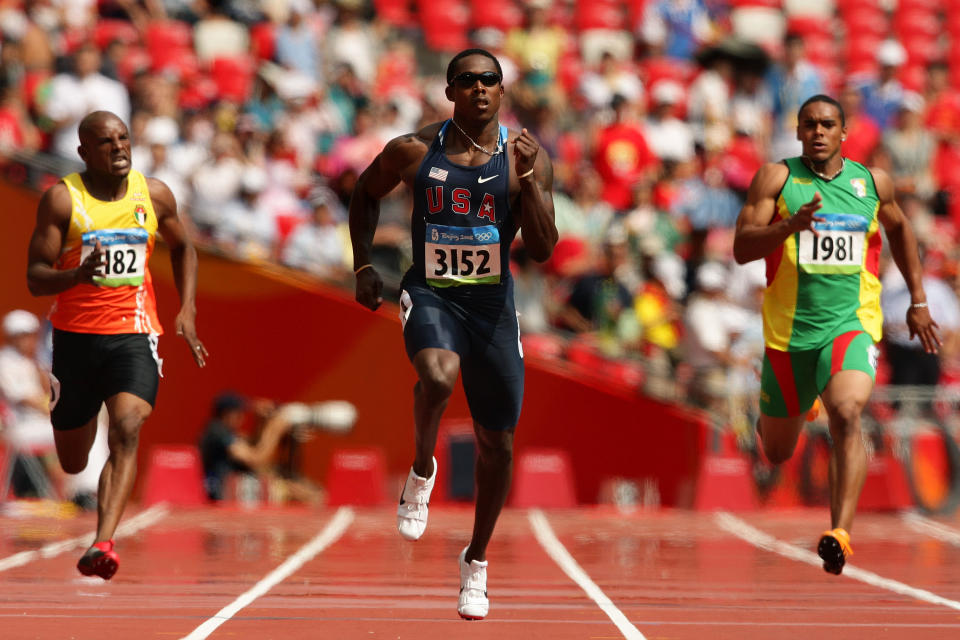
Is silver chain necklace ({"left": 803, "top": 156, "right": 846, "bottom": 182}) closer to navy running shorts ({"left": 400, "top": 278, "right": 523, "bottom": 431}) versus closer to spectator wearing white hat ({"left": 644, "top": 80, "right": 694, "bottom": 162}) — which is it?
navy running shorts ({"left": 400, "top": 278, "right": 523, "bottom": 431})

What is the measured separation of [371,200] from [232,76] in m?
13.1

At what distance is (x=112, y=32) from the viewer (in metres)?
21.0

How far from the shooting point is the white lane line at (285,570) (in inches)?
319

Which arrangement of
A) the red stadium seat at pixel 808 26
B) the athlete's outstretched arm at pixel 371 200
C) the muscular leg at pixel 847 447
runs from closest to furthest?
the athlete's outstretched arm at pixel 371 200
the muscular leg at pixel 847 447
the red stadium seat at pixel 808 26

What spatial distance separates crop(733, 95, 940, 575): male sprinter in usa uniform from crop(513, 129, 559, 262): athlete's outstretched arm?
76.1 inches

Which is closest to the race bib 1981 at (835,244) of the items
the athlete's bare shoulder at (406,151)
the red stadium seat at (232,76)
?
the athlete's bare shoulder at (406,151)

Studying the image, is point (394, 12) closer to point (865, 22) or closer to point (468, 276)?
point (865, 22)

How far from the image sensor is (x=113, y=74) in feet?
62.5

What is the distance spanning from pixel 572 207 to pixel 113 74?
5.29 metres

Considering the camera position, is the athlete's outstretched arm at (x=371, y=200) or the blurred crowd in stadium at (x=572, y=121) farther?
the blurred crowd in stadium at (x=572, y=121)

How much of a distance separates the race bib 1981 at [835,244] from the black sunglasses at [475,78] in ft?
8.29

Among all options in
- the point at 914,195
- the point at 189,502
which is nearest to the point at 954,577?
the point at 189,502

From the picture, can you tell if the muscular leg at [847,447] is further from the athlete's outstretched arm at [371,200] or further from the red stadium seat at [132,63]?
the red stadium seat at [132,63]

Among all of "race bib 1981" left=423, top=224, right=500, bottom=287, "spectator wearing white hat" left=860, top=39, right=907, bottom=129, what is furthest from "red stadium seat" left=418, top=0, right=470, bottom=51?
"race bib 1981" left=423, top=224, right=500, bottom=287
